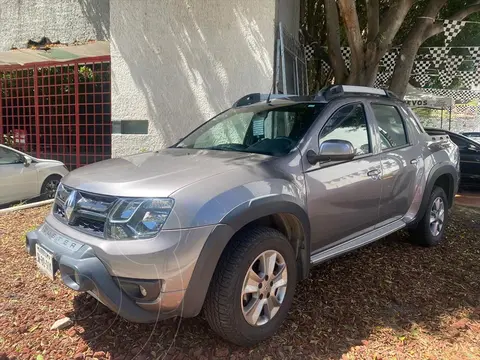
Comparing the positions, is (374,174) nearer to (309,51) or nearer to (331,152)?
(331,152)

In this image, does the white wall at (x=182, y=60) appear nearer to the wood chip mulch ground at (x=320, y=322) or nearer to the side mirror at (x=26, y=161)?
the side mirror at (x=26, y=161)

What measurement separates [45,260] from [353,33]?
616 cm

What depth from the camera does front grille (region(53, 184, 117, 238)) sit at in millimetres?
2428

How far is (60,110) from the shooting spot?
10.7 metres

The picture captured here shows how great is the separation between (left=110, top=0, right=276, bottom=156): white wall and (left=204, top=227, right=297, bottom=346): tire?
4.69m

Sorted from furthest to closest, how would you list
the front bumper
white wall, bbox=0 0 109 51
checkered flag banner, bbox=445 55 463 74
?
checkered flag banner, bbox=445 55 463 74, white wall, bbox=0 0 109 51, the front bumper

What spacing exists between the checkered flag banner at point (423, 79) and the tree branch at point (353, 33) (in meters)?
5.27

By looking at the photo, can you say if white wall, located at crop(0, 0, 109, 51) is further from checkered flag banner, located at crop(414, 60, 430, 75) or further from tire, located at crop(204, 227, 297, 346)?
checkered flag banner, located at crop(414, 60, 430, 75)

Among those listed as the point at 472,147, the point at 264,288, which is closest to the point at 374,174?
the point at 264,288

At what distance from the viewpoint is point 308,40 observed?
1122 cm

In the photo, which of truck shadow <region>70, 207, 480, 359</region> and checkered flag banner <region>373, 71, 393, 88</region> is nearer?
truck shadow <region>70, 207, 480, 359</region>

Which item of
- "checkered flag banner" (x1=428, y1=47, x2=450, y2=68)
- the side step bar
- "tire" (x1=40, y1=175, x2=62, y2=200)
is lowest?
"tire" (x1=40, y1=175, x2=62, y2=200)

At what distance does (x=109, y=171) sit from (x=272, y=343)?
1.61 m

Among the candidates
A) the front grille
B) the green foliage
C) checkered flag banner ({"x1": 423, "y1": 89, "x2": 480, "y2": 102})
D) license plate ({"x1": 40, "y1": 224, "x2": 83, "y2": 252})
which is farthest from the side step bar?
checkered flag banner ({"x1": 423, "y1": 89, "x2": 480, "y2": 102})
